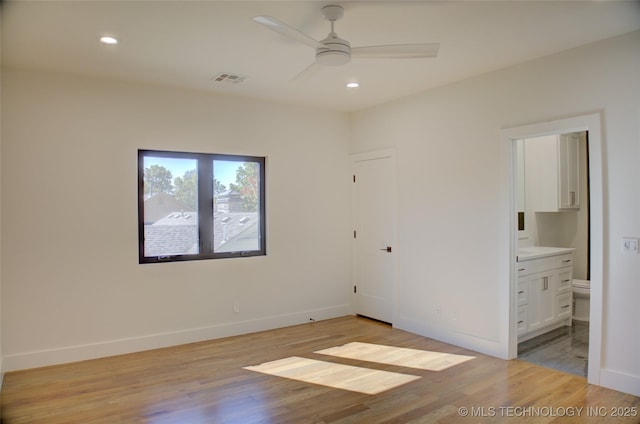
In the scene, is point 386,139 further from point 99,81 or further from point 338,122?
point 99,81

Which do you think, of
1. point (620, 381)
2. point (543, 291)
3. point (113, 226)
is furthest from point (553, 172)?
point (113, 226)

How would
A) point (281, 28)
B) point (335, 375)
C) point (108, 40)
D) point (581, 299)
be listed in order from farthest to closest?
1. point (581, 299)
2. point (335, 375)
3. point (108, 40)
4. point (281, 28)

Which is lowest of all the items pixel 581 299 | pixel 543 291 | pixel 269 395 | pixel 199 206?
pixel 269 395

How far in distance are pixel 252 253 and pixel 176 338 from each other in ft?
4.22

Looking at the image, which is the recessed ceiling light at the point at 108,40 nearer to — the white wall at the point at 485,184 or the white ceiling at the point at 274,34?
the white ceiling at the point at 274,34

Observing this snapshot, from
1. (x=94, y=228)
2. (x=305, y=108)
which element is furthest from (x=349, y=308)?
(x=94, y=228)

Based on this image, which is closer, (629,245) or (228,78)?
(629,245)

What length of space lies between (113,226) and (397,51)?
10.6 ft

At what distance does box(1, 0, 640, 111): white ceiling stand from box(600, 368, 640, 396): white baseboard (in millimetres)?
2679

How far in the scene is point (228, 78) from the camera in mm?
4156

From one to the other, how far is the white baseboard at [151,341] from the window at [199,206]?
828 mm

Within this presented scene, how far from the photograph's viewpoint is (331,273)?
5617mm

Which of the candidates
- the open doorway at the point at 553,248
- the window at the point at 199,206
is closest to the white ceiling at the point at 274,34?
the window at the point at 199,206

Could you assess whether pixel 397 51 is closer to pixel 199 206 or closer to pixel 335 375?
pixel 335 375
